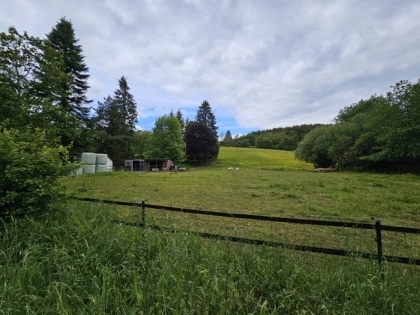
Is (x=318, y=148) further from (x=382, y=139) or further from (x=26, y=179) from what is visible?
(x=26, y=179)

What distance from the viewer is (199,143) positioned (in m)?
56.0

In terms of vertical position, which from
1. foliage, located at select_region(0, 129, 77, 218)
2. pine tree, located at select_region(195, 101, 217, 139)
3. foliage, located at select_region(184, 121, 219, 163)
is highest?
pine tree, located at select_region(195, 101, 217, 139)

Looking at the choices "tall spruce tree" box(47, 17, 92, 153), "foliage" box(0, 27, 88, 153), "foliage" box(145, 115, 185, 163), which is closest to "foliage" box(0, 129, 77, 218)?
"foliage" box(0, 27, 88, 153)

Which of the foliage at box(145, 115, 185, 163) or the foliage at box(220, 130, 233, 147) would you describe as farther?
the foliage at box(220, 130, 233, 147)

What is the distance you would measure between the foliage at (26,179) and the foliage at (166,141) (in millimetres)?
48449

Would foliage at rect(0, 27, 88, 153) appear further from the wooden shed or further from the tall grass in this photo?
the wooden shed

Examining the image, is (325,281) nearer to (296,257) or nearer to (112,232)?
(296,257)

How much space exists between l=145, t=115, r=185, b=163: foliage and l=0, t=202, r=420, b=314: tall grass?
161 feet

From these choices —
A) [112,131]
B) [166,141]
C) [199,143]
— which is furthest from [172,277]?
[199,143]

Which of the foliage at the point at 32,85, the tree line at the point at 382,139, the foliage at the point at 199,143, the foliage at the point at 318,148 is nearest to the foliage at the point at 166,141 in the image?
the foliage at the point at 199,143

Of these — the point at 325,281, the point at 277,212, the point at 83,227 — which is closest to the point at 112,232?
the point at 83,227

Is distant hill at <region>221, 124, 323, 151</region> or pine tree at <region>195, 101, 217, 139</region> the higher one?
pine tree at <region>195, 101, 217, 139</region>

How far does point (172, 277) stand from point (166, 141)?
51049mm

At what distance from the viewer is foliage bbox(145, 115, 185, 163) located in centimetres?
5265
